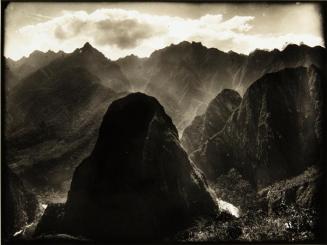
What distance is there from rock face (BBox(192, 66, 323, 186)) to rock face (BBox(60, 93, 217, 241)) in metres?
0.33

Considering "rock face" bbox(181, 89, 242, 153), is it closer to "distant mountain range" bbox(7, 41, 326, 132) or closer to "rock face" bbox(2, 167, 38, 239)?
"distant mountain range" bbox(7, 41, 326, 132)

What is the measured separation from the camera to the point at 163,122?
540 cm

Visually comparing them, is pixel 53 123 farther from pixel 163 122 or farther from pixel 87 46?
pixel 163 122

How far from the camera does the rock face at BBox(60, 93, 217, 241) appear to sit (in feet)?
17.2

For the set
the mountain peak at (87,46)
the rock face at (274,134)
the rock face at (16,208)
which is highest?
the mountain peak at (87,46)

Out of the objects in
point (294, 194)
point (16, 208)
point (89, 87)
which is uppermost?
point (89, 87)

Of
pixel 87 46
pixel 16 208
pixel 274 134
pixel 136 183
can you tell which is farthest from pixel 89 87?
pixel 274 134

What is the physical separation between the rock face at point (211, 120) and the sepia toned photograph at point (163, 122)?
0.01 m

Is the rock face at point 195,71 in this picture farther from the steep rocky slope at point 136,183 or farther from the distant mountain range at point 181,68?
the steep rocky slope at point 136,183

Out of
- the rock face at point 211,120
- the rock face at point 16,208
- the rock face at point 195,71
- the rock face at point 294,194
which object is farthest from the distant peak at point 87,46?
the rock face at point 294,194

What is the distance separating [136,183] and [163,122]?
74cm

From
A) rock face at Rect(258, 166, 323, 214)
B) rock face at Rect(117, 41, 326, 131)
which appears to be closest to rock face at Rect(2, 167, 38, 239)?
rock face at Rect(117, 41, 326, 131)

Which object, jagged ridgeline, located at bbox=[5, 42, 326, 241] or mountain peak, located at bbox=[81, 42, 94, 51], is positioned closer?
jagged ridgeline, located at bbox=[5, 42, 326, 241]

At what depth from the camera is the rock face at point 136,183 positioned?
5.23 metres
